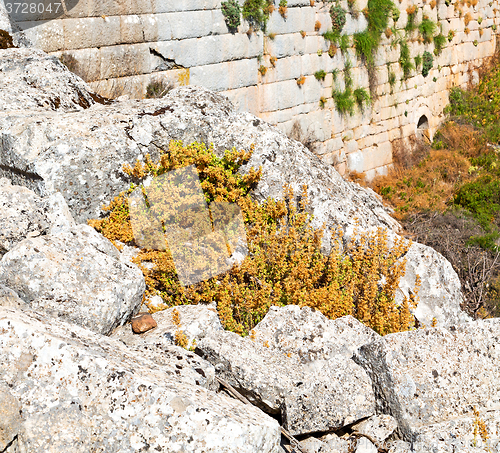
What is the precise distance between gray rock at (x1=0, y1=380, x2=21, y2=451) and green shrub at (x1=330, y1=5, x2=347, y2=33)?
322 inches

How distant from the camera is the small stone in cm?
282

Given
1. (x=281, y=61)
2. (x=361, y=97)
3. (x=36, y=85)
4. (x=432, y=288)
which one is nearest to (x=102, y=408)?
(x=432, y=288)

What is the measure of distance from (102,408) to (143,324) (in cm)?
111

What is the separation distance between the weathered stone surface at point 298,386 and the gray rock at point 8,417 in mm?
1038

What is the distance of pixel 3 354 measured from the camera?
1799 millimetres

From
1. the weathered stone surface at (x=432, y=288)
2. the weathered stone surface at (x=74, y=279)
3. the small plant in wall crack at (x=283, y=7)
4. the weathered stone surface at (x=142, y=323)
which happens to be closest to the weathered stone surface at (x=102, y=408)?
the weathered stone surface at (x=74, y=279)

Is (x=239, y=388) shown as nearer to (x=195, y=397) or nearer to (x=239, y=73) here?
(x=195, y=397)

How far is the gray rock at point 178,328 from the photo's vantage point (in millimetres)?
2682

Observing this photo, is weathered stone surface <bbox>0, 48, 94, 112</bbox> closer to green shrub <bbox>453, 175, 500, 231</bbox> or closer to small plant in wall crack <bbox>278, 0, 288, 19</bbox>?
small plant in wall crack <bbox>278, 0, 288, 19</bbox>

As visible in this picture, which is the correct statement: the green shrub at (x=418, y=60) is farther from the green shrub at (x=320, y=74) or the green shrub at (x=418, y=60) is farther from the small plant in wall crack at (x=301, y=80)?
the small plant in wall crack at (x=301, y=80)

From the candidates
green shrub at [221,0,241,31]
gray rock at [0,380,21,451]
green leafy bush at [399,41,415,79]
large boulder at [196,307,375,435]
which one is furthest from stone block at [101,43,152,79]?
green leafy bush at [399,41,415,79]

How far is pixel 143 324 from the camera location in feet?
9.34

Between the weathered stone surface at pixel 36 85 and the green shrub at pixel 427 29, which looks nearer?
the weathered stone surface at pixel 36 85

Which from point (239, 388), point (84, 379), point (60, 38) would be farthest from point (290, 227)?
point (60, 38)
